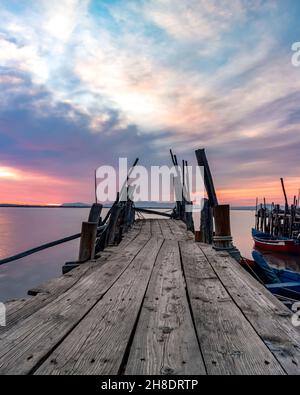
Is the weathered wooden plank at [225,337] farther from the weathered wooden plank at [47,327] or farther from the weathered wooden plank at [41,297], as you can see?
the weathered wooden plank at [41,297]

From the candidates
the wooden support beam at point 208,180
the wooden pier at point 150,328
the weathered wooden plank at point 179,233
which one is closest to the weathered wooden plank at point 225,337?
the wooden pier at point 150,328

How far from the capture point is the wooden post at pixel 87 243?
5195 millimetres

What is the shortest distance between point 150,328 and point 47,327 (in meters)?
0.78

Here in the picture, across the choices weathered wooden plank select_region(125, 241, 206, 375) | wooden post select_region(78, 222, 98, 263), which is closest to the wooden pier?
weathered wooden plank select_region(125, 241, 206, 375)

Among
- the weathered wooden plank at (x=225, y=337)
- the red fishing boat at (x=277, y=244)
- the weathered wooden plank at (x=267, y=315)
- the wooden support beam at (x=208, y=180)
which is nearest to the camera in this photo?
the weathered wooden plank at (x=225, y=337)

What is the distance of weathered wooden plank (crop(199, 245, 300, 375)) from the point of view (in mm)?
1741

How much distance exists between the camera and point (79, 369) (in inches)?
61.5

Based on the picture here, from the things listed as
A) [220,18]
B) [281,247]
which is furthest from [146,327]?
[281,247]

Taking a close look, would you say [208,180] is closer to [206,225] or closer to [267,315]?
[206,225]

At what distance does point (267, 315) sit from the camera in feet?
7.74

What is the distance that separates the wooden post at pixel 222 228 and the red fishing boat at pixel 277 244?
76.9 ft

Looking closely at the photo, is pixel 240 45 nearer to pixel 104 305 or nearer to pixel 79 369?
pixel 104 305

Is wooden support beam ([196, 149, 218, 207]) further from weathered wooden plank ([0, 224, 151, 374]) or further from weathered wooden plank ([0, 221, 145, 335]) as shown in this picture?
weathered wooden plank ([0, 224, 151, 374])
